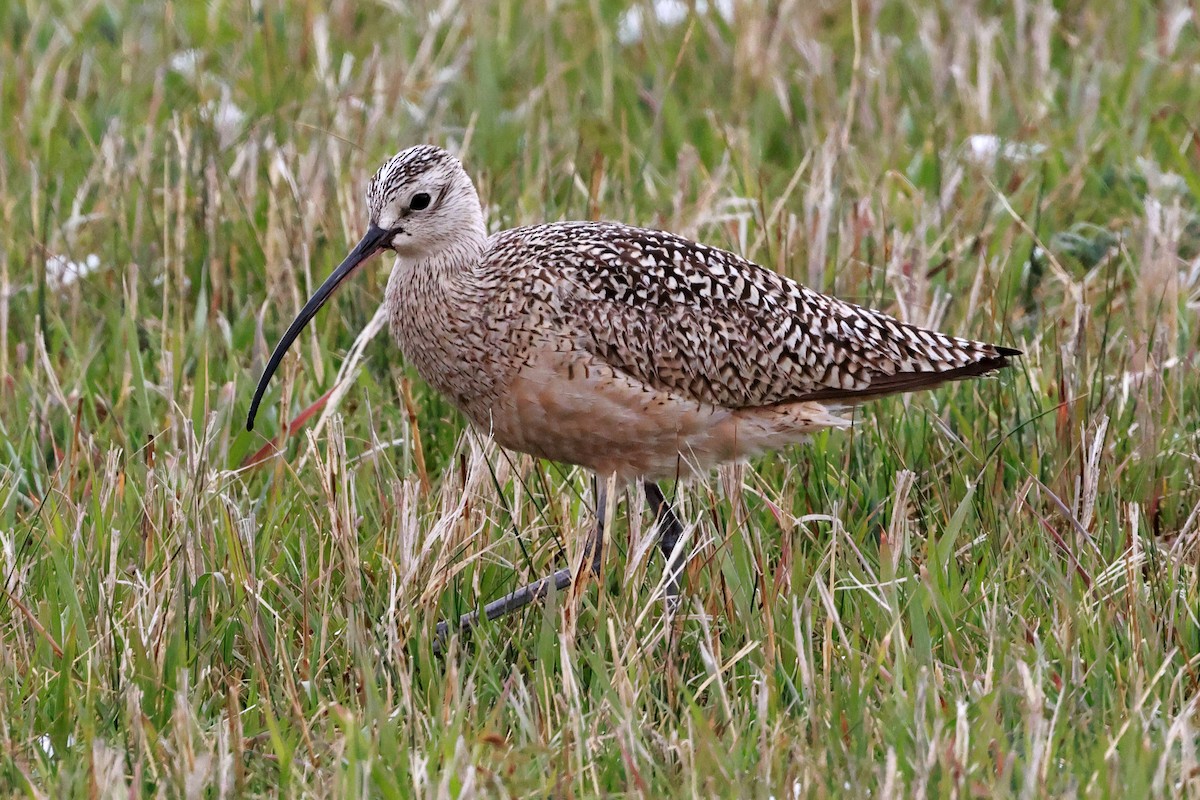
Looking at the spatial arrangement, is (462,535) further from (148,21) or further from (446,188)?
(148,21)

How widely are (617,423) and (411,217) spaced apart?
0.81m

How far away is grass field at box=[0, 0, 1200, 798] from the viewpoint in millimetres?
3680

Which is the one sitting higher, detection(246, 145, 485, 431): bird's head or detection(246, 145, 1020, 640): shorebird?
detection(246, 145, 485, 431): bird's head

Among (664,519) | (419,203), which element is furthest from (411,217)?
(664,519)

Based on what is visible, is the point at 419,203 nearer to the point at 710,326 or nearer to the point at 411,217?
the point at 411,217

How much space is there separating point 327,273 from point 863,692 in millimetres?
3122

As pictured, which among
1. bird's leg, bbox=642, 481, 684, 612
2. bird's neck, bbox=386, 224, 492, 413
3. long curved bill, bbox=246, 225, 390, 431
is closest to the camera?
bird's neck, bbox=386, 224, 492, 413

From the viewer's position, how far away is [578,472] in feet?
17.5

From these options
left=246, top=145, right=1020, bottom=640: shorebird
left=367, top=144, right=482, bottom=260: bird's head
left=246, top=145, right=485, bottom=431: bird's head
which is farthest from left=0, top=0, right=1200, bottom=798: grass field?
Result: left=367, top=144, right=482, bottom=260: bird's head

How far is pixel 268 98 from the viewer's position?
7691mm

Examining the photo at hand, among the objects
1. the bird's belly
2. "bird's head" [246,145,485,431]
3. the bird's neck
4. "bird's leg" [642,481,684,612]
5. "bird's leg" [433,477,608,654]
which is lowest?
"bird's leg" [642,481,684,612]

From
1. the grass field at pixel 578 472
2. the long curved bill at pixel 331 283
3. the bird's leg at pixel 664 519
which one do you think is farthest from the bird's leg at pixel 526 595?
the long curved bill at pixel 331 283

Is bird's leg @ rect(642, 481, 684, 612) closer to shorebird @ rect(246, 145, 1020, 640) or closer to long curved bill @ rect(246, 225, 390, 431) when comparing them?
shorebird @ rect(246, 145, 1020, 640)

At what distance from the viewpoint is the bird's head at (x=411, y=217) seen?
4.95 metres
